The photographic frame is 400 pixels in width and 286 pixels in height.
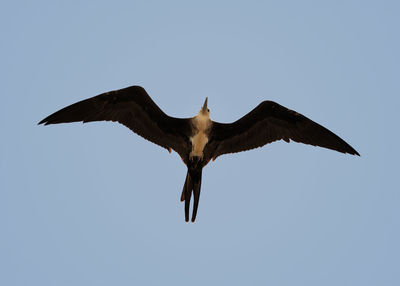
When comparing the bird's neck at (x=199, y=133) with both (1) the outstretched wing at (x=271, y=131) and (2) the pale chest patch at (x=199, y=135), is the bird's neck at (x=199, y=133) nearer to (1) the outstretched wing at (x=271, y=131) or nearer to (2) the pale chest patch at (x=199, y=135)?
(2) the pale chest patch at (x=199, y=135)

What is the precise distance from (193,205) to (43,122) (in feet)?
9.50

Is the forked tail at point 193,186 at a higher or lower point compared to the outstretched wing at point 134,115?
lower

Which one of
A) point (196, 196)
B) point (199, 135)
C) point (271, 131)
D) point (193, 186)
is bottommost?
point (196, 196)

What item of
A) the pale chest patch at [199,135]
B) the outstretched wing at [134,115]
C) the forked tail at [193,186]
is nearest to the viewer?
the outstretched wing at [134,115]

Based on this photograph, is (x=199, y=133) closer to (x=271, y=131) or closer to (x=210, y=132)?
(x=210, y=132)

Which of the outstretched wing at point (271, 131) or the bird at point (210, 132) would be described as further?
the outstretched wing at point (271, 131)

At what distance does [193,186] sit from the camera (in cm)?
954

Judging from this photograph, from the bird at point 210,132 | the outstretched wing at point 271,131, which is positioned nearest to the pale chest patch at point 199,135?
the bird at point 210,132

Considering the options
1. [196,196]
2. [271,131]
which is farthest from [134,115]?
[271,131]

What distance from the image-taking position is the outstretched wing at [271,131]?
9742mm

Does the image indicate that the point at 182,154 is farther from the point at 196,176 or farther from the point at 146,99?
the point at 146,99

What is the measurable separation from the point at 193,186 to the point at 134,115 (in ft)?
5.29

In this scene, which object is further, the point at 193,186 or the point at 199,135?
the point at 199,135

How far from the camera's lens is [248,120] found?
9758mm
